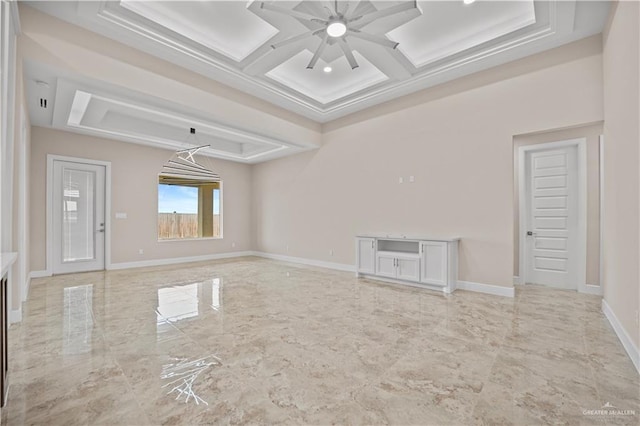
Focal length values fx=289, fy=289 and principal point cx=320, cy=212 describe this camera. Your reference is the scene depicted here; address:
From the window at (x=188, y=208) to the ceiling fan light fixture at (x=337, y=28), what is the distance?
6279mm

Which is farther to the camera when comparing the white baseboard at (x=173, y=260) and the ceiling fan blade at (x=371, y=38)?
the white baseboard at (x=173, y=260)

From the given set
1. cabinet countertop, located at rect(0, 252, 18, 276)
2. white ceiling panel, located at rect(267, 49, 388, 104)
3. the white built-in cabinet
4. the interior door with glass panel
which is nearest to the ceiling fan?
white ceiling panel, located at rect(267, 49, 388, 104)

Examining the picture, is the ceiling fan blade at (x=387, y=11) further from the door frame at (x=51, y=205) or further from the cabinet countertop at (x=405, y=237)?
the door frame at (x=51, y=205)

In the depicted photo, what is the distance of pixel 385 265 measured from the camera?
5.38 meters

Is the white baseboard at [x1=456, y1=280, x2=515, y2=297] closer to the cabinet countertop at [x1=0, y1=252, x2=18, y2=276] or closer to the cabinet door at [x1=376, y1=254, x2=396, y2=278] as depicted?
the cabinet door at [x1=376, y1=254, x2=396, y2=278]

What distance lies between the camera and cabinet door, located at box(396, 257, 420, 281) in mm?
4922

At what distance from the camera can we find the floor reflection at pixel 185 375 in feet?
6.36

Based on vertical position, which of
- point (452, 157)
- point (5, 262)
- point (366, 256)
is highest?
point (452, 157)

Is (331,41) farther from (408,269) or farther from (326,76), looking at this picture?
(408,269)

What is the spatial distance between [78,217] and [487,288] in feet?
26.8

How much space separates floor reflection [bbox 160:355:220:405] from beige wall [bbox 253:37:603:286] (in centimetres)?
414

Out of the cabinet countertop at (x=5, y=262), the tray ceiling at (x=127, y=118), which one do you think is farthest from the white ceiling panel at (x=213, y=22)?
the cabinet countertop at (x=5, y=262)

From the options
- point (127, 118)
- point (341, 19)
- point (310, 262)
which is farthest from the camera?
point (310, 262)

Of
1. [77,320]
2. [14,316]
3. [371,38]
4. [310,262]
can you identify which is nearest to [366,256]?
[310,262]
